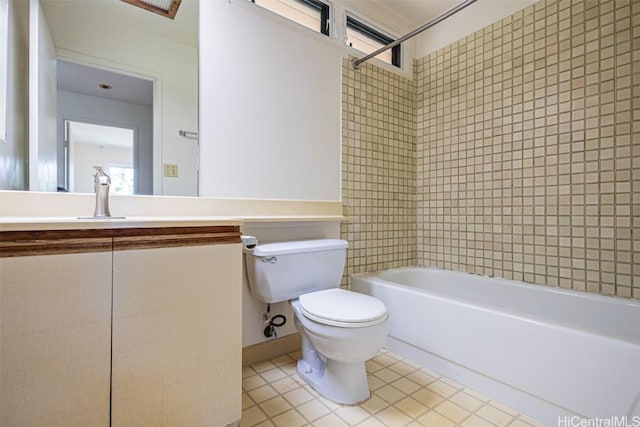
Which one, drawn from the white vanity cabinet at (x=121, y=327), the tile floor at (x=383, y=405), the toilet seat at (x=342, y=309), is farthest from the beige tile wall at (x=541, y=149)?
the white vanity cabinet at (x=121, y=327)

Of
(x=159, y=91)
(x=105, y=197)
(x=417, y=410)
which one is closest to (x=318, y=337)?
(x=417, y=410)

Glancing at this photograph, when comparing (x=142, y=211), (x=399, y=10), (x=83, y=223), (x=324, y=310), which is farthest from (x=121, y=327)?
(x=399, y=10)

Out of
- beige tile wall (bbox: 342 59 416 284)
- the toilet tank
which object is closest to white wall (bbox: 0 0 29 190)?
the toilet tank

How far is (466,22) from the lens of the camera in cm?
211

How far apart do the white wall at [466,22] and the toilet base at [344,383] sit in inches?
89.3

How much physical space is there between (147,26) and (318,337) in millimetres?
1624

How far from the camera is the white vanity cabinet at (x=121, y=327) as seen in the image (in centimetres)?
74

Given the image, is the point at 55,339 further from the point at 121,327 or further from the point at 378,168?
the point at 378,168

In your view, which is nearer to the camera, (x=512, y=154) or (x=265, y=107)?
(x=265, y=107)

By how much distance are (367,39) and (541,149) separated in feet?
4.68

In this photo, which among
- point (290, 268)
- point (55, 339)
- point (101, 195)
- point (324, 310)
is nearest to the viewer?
point (55, 339)

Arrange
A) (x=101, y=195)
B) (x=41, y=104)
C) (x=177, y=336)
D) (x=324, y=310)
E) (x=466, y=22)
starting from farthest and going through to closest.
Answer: (x=466, y=22)
(x=324, y=310)
(x=41, y=104)
(x=101, y=195)
(x=177, y=336)

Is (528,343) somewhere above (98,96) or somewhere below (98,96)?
below

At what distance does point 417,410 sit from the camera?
1259 millimetres
